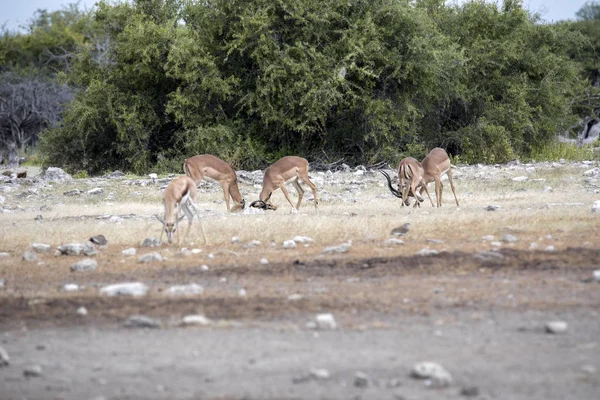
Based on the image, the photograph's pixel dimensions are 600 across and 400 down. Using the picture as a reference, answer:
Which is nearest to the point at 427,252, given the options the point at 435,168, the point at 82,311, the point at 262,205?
the point at 82,311

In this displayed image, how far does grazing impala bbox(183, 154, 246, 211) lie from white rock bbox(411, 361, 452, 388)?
13.1 metres

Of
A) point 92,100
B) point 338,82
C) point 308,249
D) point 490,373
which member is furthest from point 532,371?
point 92,100

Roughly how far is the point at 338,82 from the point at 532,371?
20.8 metres

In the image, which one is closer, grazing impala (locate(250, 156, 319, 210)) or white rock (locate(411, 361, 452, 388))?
white rock (locate(411, 361, 452, 388))

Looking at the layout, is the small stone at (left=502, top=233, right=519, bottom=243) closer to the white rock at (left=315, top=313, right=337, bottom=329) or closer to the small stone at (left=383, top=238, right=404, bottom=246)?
the small stone at (left=383, top=238, right=404, bottom=246)

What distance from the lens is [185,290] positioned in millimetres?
8773

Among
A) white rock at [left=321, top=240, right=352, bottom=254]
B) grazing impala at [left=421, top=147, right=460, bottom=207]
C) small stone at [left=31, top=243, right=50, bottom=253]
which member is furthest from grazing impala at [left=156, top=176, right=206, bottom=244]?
grazing impala at [left=421, top=147, right=460, bottom=207]

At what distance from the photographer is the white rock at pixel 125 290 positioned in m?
8.70

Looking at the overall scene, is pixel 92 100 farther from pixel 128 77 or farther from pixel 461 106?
pixel 461 106

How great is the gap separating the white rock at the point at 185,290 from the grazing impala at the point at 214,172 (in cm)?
1001

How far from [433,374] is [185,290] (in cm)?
358

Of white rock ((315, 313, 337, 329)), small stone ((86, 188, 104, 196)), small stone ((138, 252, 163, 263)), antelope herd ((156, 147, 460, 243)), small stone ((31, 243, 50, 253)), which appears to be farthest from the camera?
small stone ((86, 188, 104, 196))

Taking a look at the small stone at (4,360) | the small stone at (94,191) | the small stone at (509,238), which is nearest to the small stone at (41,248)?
the small stone at (4,360)

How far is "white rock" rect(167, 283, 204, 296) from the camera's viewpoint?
343 inches
